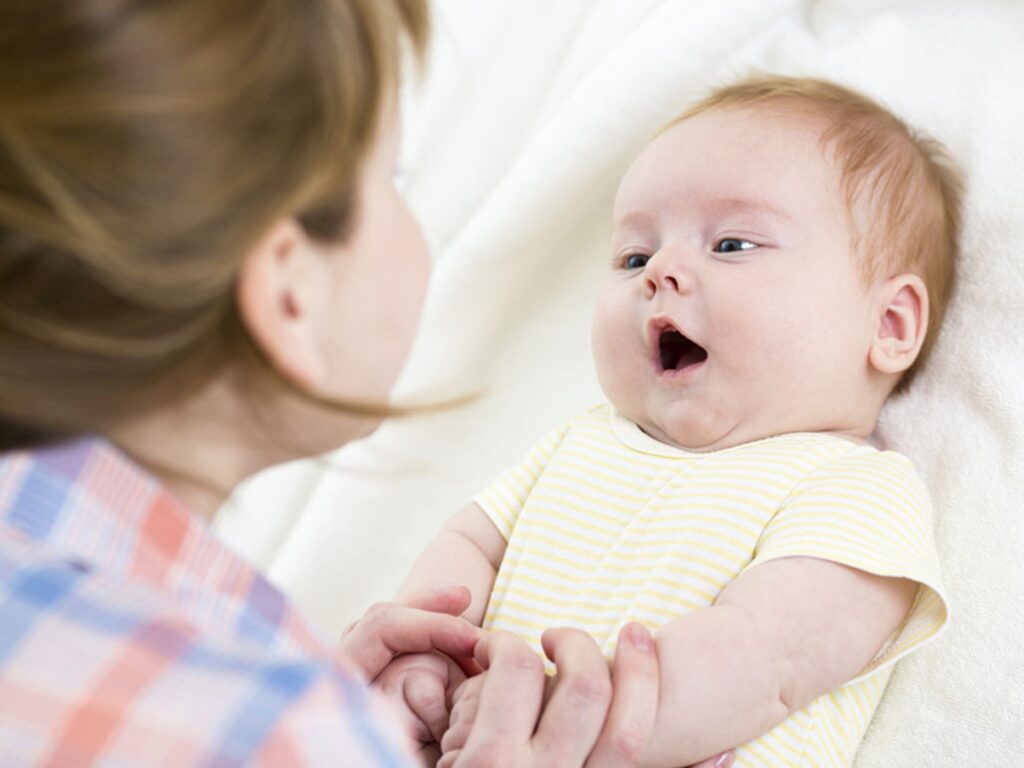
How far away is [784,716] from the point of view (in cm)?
97

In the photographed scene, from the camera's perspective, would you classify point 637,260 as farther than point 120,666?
Yes

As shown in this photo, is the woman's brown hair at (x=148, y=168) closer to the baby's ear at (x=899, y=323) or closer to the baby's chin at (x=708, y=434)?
the baby's chin at (x=708, y=434)

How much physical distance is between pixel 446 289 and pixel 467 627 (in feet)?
2.06

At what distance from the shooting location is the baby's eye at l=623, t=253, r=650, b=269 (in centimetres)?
122

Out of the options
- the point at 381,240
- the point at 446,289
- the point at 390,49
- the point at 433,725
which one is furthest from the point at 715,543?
the point at 446,289

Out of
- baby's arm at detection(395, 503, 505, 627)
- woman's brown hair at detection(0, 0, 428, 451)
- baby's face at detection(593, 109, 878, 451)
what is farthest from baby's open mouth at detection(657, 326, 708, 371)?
woman's brown hair at detection(0, 0, 428, 451)

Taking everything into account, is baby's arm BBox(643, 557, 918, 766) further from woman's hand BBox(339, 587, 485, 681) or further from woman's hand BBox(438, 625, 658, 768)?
woman's hand BBox(339, 587, 485, 681)

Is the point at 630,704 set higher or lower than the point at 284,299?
lower

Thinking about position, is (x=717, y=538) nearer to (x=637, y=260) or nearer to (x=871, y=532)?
(x=871, y=532)

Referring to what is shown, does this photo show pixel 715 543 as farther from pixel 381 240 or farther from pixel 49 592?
pixel 49 592

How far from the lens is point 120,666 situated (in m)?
0.65

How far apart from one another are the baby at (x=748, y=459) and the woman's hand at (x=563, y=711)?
2cm

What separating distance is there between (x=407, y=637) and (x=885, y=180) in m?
0.62

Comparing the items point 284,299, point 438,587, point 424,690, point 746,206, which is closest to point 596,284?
point 746,206
